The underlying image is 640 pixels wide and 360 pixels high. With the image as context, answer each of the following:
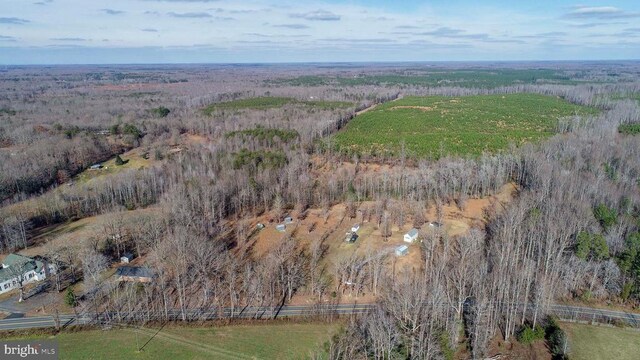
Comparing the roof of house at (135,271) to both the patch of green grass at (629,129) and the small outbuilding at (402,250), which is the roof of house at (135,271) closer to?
the small outbuilding at (402,250)

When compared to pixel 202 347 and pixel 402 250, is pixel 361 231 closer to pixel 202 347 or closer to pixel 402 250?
pixel 402 250

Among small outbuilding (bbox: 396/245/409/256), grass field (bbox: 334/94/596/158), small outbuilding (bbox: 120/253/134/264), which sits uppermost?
grass field (bbox: 334/94/596/158)

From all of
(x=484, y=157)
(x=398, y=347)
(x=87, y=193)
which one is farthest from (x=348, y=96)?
(x=398, y=347)

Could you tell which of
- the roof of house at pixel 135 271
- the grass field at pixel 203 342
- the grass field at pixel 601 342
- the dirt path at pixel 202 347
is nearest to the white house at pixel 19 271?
the roof of house at pixel 135 271

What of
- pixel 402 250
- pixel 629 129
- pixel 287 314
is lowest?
pixel 287 314

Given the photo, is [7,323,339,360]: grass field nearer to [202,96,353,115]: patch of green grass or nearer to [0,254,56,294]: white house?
[0,254,56,294]: white house

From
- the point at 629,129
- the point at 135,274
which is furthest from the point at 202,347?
the point at 629,129

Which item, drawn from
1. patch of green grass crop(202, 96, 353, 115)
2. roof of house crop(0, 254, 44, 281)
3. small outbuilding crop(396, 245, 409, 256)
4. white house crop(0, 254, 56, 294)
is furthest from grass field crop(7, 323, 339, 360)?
patch of green grass crop(202, 96, 353, 115)

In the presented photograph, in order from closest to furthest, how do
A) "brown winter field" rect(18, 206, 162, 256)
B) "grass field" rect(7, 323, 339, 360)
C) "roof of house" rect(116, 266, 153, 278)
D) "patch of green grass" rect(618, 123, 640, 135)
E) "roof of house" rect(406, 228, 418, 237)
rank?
"grass field" rect(7, 323, 339, 360) < "roof of house" rect(116, 266, 153, 278) < "roof of house" rect(406, 228, 418, 237) < "brown winter field" rect(18, 206, 162, 256) < "patch of green grass" rect(618, 123, 640, 135)
